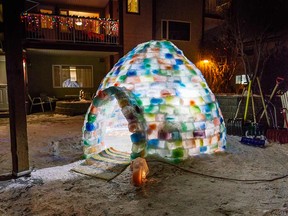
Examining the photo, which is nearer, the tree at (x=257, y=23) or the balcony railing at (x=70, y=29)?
the tree at (x=257, y=23)

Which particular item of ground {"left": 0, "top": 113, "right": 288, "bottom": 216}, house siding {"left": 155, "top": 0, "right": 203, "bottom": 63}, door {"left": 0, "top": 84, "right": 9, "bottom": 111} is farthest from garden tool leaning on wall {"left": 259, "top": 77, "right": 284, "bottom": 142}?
door {"left": 0, "top": 84, "right": 9, "bottom": 111}

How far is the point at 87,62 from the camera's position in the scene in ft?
54.9

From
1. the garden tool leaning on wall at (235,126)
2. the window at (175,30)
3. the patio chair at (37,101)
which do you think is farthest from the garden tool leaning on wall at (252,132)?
the patio chair at (37,101)

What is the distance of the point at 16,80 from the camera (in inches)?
174

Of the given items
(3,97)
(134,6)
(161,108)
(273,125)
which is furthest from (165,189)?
(134,6)

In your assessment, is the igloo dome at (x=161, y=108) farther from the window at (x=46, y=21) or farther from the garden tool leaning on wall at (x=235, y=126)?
the window at (x=46, y=21)

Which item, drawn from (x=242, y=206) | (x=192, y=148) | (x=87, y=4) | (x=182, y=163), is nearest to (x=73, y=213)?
(x=242, y=206)

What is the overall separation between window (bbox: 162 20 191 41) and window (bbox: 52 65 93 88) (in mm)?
5244

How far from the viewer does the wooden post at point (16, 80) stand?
4344 mm

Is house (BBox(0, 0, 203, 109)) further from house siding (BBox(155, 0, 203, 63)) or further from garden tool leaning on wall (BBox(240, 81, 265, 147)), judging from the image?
garden tool leaning on wall (BBox(240, 81, 265, 147))

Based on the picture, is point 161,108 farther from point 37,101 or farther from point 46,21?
point 37,101

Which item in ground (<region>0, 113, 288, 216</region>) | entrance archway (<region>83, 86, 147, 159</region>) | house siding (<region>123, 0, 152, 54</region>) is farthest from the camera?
house siding (<region>123, 0, 152, 54</region>)

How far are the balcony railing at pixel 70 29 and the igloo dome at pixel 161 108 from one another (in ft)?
30.0

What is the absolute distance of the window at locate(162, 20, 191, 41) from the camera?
16.6m
